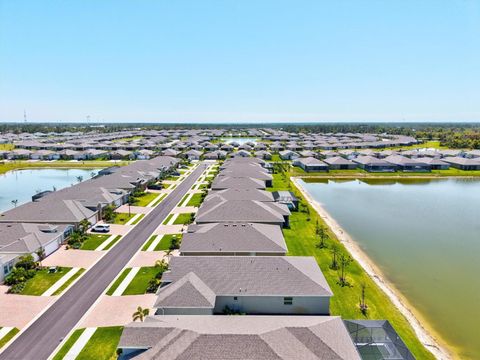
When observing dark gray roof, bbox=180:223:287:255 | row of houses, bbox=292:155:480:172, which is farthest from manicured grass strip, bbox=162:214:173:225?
row of houses, bbox=292:155:480:172

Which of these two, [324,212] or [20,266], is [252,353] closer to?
[20,266]

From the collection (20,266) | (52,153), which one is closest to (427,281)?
(20,266)

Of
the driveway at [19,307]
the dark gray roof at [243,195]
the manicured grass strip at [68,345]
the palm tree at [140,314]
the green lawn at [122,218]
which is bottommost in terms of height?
the manicured grass strip at [68,345]

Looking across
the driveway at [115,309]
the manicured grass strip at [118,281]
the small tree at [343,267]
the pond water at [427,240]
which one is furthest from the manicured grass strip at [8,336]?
the pond water at [427,240]

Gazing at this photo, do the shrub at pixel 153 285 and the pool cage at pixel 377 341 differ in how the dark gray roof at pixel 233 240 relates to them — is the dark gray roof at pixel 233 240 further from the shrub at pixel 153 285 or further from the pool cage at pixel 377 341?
the pool cage at pixel 377 341

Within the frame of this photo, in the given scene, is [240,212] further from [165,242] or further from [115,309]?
[115,309]
